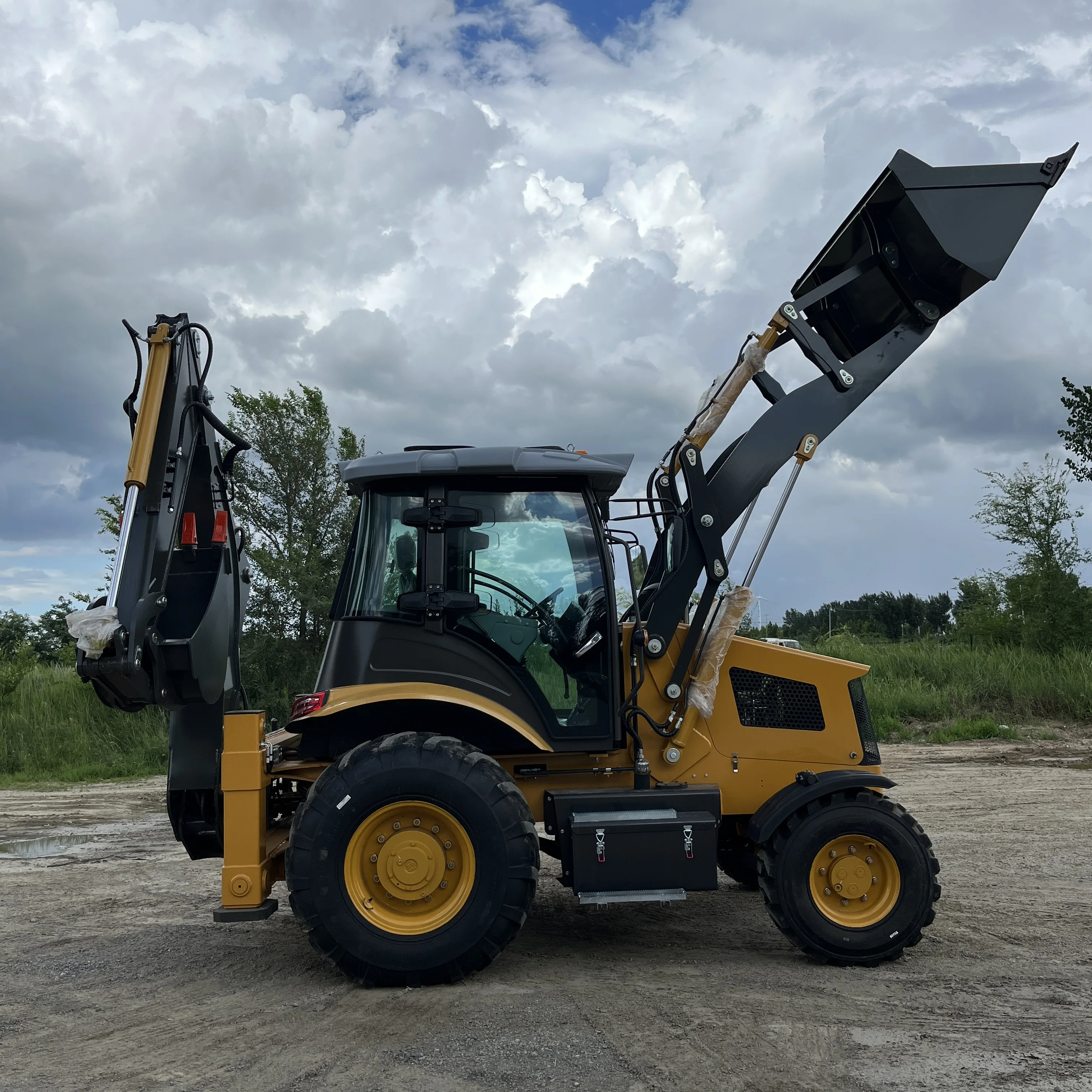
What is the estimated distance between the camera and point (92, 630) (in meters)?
5.14

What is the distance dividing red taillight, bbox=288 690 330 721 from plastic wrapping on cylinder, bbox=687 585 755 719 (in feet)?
6.51

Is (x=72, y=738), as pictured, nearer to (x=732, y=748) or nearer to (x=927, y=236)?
(x=732, y=748)

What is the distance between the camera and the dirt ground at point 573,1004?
4141 millimetres

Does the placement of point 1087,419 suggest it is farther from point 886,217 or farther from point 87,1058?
point 87,1058

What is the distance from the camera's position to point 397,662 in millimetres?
5527

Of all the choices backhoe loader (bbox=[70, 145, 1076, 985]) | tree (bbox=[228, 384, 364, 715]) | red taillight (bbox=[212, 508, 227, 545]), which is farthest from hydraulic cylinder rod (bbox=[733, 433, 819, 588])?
tree (bbox=[228, 384, 364, 715])

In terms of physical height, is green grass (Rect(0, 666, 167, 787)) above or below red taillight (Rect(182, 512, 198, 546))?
below

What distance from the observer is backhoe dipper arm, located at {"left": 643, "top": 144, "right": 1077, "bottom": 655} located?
5.84m

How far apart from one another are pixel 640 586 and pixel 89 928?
13.6 feet

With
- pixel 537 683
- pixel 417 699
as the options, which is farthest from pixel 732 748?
pixel 417 699

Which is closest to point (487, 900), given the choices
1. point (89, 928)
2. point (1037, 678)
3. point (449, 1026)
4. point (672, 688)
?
point (449, 1026)

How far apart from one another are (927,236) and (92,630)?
4940mm

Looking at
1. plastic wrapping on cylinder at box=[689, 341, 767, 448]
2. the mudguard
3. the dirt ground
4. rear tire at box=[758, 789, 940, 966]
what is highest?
plastic wrapping on cylinder at box=[689, 341, 767, 448]

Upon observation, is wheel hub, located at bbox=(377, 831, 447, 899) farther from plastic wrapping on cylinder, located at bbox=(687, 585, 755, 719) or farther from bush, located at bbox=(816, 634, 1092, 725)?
bush, located at bbox=(816, 634, 1092, 725)
